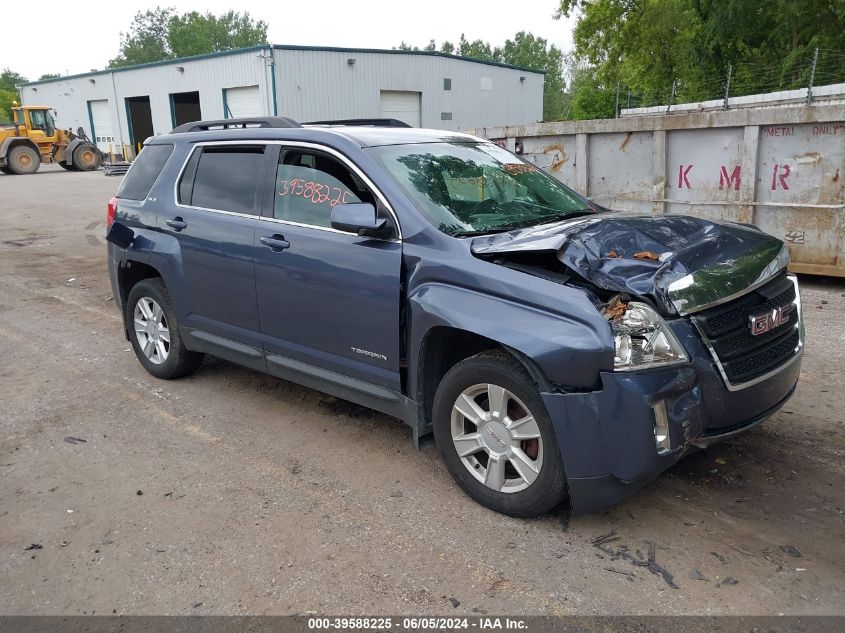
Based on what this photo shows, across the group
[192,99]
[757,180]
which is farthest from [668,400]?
[192,99]

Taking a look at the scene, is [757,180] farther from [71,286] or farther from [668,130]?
[71,286]

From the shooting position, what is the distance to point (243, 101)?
31953 mm

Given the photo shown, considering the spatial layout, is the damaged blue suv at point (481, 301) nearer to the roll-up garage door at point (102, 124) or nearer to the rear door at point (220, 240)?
the rear door at point (220, 240)

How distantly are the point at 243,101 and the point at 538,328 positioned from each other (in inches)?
1243

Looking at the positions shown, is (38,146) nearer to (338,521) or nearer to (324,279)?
(324,279)

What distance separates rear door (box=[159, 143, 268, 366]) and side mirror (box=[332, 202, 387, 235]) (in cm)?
96

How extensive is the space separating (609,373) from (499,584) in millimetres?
1013

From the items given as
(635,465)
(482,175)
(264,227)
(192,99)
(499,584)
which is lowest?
(499,584)

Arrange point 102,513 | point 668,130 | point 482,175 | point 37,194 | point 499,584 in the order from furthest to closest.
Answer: point 37,194, point 668,130, point 482,175, point 102,513, point 499,584

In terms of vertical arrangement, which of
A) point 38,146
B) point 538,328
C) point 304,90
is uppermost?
point 304,90

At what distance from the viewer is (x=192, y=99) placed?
37.9m

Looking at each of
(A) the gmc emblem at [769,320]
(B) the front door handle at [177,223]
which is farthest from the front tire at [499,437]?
(B) the front door handle at [177,223]

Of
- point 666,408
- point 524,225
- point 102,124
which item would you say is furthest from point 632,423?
point 102,124

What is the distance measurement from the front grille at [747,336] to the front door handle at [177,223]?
3.55 metres
